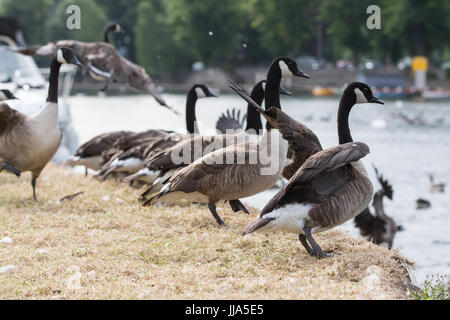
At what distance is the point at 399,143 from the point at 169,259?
1118 inches

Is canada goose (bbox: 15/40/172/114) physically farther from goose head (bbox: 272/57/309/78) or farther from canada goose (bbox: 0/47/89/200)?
goose head (bbox: 272/57/309/78)

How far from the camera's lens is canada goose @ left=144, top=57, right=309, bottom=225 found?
698 centimetres

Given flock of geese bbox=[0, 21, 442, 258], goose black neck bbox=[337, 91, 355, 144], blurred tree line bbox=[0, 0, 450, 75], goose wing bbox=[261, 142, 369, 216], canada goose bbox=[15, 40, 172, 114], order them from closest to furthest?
goose wing bbox=[261, 142, 369, 216], flock of geese bbox=[0, 21, 442, 258], goose black neck bbox=[337, 91, 355, 144], canada goose bbox=[15, 40, 172, 114], blurred tree line bbox=[0, 0, 450, 75]

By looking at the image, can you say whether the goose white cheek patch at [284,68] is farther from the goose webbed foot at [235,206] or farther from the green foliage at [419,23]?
the green foliage at [419,23]

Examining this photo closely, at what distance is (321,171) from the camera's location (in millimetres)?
5598

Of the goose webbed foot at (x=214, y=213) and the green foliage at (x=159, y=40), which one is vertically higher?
the goose webbed foot at (x=214, y=213)

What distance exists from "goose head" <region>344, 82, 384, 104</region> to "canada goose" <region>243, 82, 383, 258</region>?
0.95m

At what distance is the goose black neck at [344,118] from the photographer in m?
6.61

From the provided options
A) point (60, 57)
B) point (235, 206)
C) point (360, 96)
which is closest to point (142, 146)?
point (60, 57)

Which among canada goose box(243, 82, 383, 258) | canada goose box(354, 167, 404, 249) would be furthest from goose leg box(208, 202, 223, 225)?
canada goose box(354, 167, 404, 249)

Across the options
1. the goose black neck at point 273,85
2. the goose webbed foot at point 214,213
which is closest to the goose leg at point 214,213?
the goose webbed foot at point 214,213

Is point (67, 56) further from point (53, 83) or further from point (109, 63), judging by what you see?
point (109, 63)

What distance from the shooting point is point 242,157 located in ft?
23.1

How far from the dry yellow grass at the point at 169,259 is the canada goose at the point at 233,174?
0.39 m
